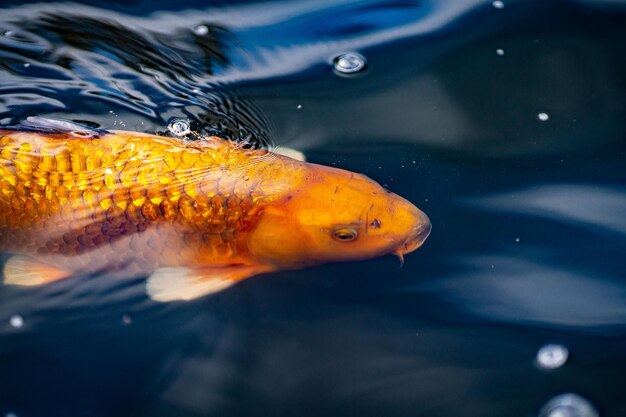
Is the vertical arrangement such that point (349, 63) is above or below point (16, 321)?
above

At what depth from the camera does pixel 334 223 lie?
2.71 metres

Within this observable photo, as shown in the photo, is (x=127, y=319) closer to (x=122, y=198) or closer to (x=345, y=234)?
(x=122, y=198)

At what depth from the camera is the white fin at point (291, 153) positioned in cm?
305

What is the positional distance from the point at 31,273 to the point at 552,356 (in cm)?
195

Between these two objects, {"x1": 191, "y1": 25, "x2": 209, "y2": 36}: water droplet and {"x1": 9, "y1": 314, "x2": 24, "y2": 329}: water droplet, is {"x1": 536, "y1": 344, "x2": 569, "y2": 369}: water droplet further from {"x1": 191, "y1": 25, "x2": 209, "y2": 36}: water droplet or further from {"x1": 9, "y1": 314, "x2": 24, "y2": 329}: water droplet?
{"x1": 191, "y1": 25, "x2": 209, "y2": 36}: water droplet

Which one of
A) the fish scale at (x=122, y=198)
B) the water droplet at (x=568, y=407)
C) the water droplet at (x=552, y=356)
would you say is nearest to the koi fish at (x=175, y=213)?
the fish scale at (x=122, y=198)

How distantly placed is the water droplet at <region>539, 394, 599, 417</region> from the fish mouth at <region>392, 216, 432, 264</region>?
73 centimetres

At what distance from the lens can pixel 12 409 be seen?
248 centimetres

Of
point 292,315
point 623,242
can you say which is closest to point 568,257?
point 623,242

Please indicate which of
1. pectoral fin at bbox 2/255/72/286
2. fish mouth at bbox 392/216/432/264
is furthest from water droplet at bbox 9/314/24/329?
fish mouth at bbox 392/216/432/264

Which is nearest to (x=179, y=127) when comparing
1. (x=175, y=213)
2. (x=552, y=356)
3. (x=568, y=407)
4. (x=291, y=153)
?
(x=291, y=153)

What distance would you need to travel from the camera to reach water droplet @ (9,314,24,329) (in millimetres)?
2672

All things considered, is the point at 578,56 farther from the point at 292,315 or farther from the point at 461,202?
the point at 292,315

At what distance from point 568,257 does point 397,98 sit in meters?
1.08
